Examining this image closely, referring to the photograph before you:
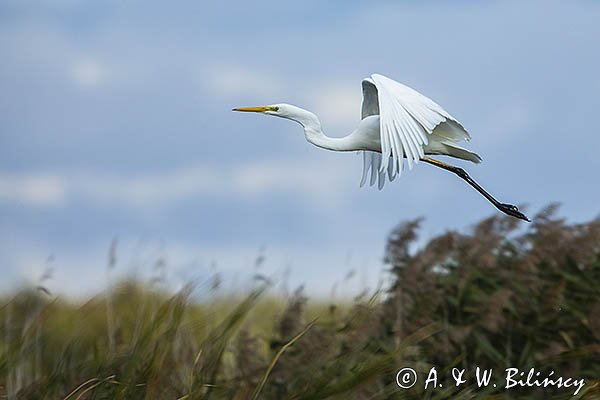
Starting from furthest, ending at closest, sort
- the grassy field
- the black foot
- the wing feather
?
the black foot < the grassy field < the wing feather

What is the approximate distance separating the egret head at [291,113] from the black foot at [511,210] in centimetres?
140

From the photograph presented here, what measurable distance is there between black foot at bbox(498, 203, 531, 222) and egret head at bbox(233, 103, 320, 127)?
55.2 inches

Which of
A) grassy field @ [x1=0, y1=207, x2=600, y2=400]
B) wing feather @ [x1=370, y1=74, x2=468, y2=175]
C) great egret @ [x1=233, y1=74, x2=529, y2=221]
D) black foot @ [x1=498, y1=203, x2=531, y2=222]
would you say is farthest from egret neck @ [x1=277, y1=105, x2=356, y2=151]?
black foot @ [x1=498, y1=203, x2=531, y2=222]

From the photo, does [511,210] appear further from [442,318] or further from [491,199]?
[442,318]

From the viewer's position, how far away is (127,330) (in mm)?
6121

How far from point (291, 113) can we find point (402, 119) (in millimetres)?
675

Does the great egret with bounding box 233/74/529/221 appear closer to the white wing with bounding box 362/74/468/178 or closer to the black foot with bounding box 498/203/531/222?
the white wing with bounding box 362/74/468/178

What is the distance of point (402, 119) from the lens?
159 inches

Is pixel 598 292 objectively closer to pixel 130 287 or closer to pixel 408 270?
pixel 408 270

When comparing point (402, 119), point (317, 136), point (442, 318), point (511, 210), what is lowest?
point (442, 318)

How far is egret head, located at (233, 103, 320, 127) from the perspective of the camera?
4.46 metres

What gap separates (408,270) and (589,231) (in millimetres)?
1117

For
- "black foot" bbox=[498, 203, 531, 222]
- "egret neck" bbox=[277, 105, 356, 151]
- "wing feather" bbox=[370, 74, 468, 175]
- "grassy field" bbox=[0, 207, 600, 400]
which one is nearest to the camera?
"wing feather" bbox=[370, 74, 468, 175]

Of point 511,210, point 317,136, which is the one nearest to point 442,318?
point 511,210
